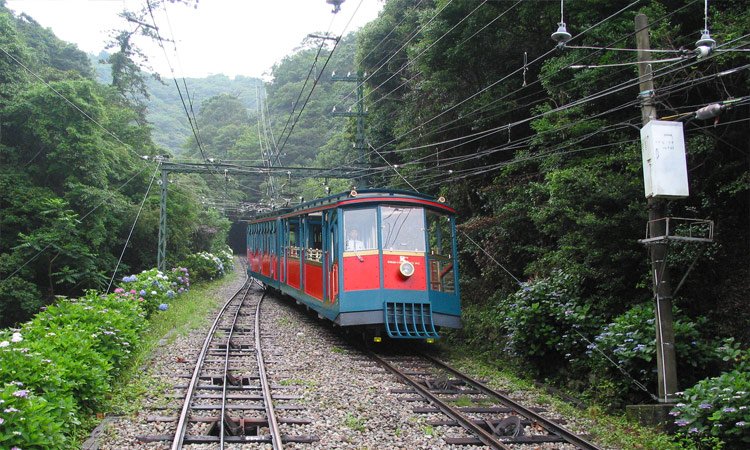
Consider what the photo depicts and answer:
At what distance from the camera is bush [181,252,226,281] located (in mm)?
28719

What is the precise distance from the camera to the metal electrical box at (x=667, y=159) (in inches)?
261

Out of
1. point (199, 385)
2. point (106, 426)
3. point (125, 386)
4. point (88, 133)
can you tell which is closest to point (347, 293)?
point (199, 385)

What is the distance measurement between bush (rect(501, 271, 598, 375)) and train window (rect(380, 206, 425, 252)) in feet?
7.21

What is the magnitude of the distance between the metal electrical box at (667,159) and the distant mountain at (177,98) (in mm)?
60794

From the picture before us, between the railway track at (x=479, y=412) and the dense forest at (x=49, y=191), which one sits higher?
the dense forest at (x=49, y=191)

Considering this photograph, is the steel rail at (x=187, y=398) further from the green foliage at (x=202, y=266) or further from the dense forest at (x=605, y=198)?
the green foliage at (x=202, y=266)

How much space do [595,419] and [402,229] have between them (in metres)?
5.05

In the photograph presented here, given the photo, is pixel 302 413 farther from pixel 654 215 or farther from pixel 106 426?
pixel 654 215

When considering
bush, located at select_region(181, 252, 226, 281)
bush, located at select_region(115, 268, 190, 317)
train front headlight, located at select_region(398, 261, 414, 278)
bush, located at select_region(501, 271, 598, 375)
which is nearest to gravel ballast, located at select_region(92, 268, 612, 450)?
train front headlight, located at select_region(398, 261, 414, 278)

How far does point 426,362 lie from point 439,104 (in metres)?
9.02

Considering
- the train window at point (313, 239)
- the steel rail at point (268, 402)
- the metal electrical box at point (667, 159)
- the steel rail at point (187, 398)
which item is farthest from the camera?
the train window at point (313, 239)

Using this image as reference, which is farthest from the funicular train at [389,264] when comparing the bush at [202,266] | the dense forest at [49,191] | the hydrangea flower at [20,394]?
the bush at [202,266]

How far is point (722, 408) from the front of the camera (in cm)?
570

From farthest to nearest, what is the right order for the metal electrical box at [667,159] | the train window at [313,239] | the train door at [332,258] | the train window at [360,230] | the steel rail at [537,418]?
the train window at [313,239] → the train door at [332,258] → the train window at [360,230] → the metal electrical box at [667,159] → the steel rail at [537,418]
